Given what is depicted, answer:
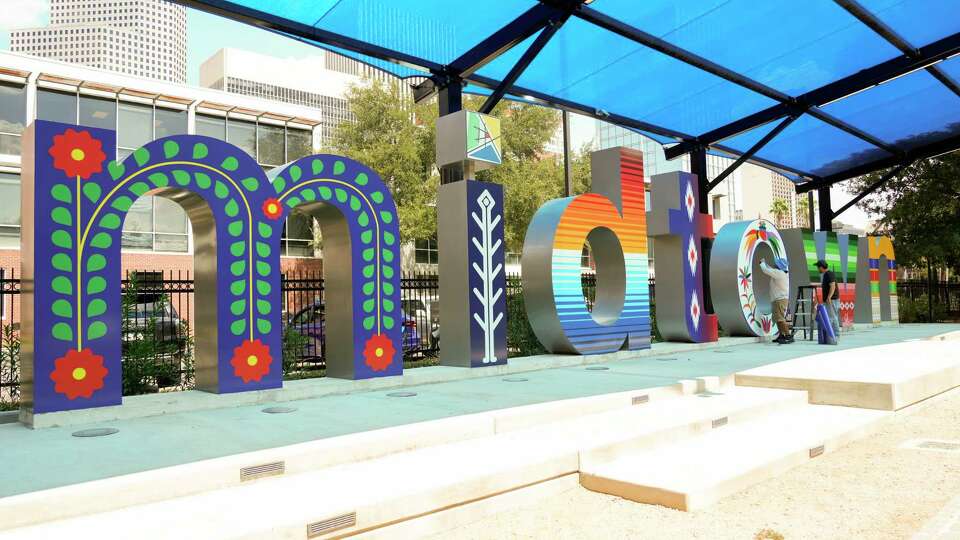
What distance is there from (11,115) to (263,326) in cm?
2340

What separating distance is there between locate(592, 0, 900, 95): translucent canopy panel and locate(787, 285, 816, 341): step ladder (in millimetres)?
5148

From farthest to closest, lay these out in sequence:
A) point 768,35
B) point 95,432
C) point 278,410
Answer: point 768,35
point 278,410
point 95,432

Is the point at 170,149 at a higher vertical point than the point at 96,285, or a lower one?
higher

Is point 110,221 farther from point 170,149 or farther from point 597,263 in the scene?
point 597,263

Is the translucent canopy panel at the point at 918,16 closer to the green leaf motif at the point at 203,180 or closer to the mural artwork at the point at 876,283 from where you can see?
the mural artwork at the point at 876,283

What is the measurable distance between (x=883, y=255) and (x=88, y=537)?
2283cm

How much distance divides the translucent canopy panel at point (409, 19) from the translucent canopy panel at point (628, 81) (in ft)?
4.06

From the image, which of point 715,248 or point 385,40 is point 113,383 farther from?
point 715,248

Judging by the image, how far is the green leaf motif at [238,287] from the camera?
7961 millimetres

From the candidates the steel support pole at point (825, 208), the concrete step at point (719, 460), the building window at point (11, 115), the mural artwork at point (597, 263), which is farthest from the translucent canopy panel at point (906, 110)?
the building window at point (11, 115)

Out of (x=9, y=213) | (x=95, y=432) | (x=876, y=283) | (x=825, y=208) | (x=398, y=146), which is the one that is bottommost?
(x=95, y=432)

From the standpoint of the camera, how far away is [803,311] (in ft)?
55.2

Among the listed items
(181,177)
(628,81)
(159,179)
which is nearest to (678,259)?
(628,81)

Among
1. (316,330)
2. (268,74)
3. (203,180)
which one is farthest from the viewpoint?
(268,74)
